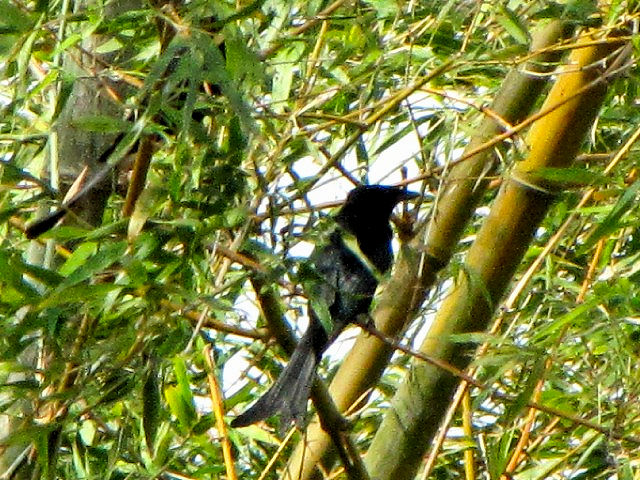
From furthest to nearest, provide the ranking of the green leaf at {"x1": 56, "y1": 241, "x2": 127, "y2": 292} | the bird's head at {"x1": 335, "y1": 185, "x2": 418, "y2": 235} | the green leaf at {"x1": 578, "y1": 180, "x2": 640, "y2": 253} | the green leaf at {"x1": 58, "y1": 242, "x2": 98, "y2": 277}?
the bird's head at {"x1": 335, "y1": 185, "x2": 418, "y2": 235}
the green leaf at {"x1": 578, "y1": 180, "x2": 640, "y2": 253}
the green leaf at {"x1": 58, "y1": 242, "x2": 98, "y2": 277}
the green leaf at {"x1": 56, "y1": 241, "x2": 127, "y2": 292}

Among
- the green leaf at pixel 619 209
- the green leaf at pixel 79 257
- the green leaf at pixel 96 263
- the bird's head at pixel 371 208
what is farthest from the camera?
the bird's head at pixel 371 208

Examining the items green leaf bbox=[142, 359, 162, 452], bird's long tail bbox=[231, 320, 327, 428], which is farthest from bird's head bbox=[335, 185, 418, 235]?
green leaf bbox=[142, 359, 162, 452]

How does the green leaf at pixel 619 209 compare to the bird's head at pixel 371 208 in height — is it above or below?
above

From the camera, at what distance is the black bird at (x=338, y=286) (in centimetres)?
239

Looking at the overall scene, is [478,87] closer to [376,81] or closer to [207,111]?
[376,81]

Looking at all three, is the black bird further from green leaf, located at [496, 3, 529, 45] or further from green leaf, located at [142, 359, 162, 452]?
green leaf, located at [496, 3, 529, 45]

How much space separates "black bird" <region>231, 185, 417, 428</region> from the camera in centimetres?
239

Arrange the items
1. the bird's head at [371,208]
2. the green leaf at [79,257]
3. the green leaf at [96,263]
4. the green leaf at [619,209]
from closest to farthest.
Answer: the green leaf at [96,263]
the green leaf at [79,257]
the green leaf at [619,209]
the bird's head at [371,208]

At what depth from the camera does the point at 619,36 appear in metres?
2.66

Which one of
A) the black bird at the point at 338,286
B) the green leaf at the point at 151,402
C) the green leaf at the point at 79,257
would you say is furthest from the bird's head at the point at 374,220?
the green leaf at the point at 79,257

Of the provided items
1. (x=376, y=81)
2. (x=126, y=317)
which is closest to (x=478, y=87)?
(x=376, y=81)

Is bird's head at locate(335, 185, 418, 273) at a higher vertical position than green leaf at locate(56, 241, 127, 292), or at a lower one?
lower

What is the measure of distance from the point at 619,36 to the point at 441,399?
851 millimetres

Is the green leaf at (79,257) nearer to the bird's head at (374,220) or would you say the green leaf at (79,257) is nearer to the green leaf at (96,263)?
the green leaf at (96,263)
